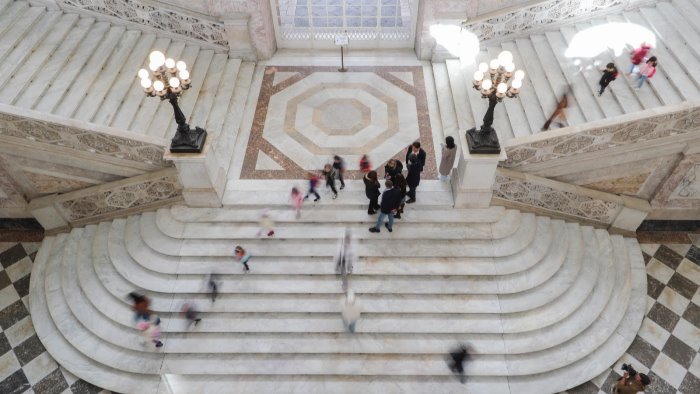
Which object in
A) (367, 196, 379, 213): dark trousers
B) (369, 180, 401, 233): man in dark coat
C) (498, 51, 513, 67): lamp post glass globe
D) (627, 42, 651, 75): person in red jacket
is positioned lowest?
(369, 180, 401, 233): man in dark coat

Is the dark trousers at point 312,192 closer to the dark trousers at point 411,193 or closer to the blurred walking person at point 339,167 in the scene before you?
the blurred walking person at point 339,167

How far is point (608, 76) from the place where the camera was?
8.35 m

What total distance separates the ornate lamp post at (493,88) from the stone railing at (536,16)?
13.8ft

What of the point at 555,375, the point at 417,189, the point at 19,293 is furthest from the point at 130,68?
the point at 555,375

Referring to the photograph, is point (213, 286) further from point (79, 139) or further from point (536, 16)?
point (536, 16)

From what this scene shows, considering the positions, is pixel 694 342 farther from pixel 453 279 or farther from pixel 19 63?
pixel 19 63

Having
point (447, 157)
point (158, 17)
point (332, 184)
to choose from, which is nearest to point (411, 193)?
point (447, 157)

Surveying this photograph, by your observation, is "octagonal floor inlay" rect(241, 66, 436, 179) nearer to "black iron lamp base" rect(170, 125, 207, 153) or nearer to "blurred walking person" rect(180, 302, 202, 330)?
"black iron lamp base" rect(170, 125, 207, 153)

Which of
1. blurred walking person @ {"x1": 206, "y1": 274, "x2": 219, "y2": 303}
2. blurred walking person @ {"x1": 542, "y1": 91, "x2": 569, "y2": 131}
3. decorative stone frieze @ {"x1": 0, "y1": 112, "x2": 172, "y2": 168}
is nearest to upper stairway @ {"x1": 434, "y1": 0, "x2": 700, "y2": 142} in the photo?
blurred walking person @ {"x1": 542, "y1": 91, "x2": 569, "y2": 131}

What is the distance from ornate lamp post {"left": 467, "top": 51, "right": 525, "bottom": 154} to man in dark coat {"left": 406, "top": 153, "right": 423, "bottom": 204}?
856 mm

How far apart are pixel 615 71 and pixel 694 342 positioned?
184 inches

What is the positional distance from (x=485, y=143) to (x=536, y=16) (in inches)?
192

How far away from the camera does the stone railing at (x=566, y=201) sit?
7.83m

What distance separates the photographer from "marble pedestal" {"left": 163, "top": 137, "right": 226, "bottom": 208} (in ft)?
24.0
